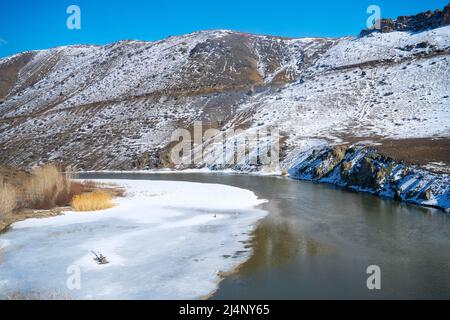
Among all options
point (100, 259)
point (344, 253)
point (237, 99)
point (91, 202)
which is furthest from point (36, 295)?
point (237, 99)

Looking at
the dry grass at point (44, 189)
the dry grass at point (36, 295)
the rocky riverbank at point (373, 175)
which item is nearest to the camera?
the dry grass at point (36, 295)

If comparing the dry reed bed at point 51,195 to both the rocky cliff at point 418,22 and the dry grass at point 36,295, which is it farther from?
the rocky cliff at point 418,22

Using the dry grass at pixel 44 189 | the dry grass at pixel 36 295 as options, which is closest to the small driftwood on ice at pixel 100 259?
the dry grass at pixel 36 295

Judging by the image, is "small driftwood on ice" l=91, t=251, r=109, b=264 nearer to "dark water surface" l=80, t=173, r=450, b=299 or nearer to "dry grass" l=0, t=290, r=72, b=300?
"dry grass" l=0, t=290, r=72, b=300

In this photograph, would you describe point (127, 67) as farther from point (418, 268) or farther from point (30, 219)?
point (418, 268)

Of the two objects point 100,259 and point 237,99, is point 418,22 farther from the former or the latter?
point 100,259

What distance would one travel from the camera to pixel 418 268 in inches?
498

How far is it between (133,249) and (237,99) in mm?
73694

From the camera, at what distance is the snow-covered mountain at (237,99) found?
175 ft

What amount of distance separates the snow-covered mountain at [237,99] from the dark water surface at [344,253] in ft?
26.2

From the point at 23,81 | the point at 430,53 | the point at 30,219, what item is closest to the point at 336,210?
the point at 30,219

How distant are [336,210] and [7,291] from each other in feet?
58.9

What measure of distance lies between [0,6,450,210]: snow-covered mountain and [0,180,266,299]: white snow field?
1634 cm
